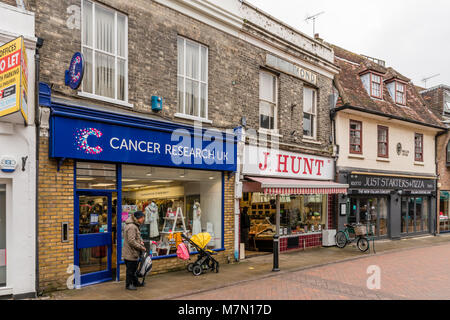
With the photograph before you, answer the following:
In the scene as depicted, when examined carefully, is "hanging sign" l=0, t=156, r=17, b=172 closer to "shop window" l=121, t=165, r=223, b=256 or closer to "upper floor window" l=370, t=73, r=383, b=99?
"shop window" l=121, t=165, r=223, b=256

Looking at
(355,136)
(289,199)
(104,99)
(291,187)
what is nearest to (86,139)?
(104,99)

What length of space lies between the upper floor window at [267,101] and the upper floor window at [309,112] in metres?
2.05

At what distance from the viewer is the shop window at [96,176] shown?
8547mm

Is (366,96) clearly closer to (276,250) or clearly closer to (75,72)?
(276,250)

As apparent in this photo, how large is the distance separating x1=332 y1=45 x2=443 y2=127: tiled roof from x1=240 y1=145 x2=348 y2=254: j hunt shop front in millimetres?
3307

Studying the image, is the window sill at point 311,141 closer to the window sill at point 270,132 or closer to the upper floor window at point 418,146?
the window sill at point 270,132

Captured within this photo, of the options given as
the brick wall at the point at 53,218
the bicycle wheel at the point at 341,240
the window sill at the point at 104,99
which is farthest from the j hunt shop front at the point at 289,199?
the brick wall at the point at 53,218

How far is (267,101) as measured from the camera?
1366 cm

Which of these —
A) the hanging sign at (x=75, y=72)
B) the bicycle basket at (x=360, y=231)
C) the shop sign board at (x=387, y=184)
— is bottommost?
the bicycle basket at (x=360, y=231)

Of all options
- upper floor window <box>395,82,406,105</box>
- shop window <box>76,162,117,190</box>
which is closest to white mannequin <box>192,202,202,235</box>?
shop window <box>76,162,117,190</box>

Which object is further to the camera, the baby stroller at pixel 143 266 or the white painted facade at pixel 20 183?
the baby stroller at pixel 143 266

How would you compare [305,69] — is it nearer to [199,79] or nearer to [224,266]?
[199,79]

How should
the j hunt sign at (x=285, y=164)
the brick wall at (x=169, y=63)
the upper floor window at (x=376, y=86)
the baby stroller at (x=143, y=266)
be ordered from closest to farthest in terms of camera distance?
the brick wall at (x=169, y=63)
the baby stroller at (x=143, y=266)
the j hunt sign at (x=285, y=164)
the upper floor window at (x=376, y=86)

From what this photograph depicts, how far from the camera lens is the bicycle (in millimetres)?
14719
